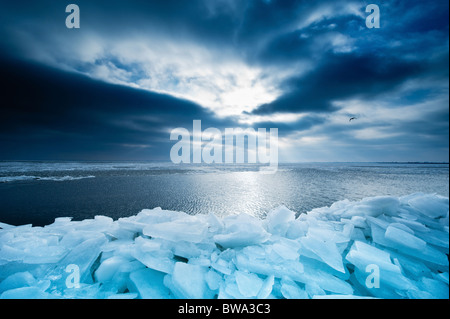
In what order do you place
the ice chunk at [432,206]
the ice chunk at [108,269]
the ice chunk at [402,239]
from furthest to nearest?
the ice chunk at [432,206], the ice chunk at [402,239], the ice chunk at [108,269]

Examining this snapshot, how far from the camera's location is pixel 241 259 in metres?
1.73

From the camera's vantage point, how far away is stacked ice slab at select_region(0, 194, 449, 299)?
4.93ft

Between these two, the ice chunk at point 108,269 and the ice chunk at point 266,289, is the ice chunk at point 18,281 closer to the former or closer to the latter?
the ice chunk at point 108,269

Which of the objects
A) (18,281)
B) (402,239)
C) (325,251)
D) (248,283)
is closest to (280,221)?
(325,251)

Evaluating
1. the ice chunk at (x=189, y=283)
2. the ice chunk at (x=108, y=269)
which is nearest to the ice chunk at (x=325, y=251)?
the ice chunk at (x=189, y=283)

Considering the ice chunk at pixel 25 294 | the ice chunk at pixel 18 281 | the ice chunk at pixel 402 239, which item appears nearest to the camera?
the ice chunk at pixel 25 294

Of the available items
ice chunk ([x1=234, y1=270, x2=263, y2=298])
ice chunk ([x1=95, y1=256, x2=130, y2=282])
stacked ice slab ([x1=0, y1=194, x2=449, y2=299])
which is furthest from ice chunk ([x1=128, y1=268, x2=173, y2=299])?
ice chunk ([x1=234, y1=270, x2=263, y2=298])

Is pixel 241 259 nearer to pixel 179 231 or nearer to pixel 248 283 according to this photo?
pixel 248 283

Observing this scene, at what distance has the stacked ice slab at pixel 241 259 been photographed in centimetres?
150

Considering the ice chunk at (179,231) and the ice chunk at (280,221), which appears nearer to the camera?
the ice chunk at (179,231)

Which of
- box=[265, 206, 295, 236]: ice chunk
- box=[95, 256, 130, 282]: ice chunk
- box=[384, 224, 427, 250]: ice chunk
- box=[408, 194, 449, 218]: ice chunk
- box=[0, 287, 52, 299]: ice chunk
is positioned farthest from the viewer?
box=[265, 206, 295, 236]: ice chunk

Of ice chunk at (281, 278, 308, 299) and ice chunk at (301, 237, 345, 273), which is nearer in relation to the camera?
ice chunk at (281, 278, 308, 299)

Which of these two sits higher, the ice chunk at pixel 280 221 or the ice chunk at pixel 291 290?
the ice chunk at pixel 280 221

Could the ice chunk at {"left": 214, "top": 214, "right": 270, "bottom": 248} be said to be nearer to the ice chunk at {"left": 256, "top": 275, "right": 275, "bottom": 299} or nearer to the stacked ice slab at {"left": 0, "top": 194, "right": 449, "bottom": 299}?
the stacked ice slab at {"left": 0, "top": 194, "right": 449, "bottom": 299}
